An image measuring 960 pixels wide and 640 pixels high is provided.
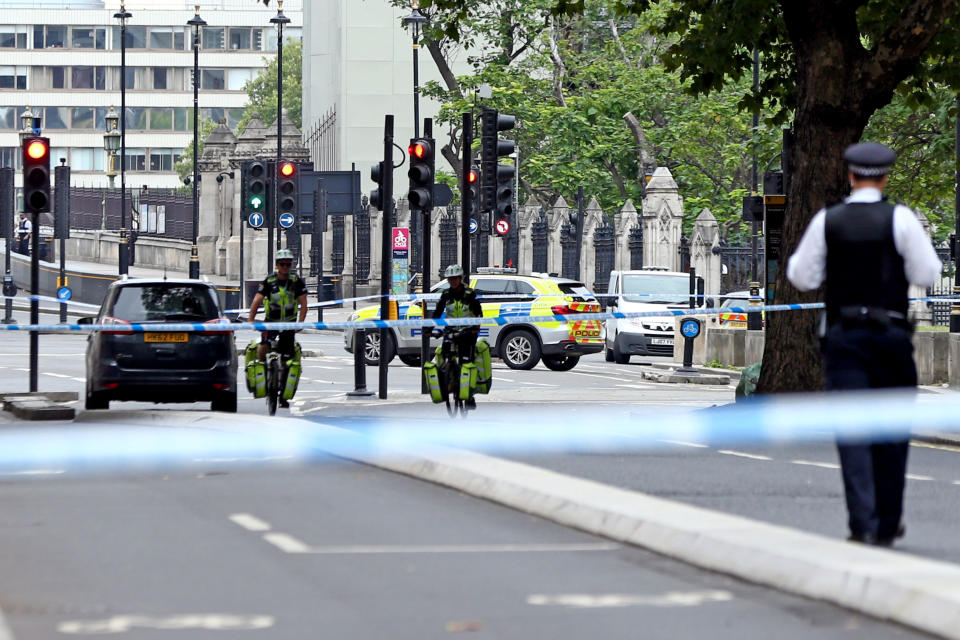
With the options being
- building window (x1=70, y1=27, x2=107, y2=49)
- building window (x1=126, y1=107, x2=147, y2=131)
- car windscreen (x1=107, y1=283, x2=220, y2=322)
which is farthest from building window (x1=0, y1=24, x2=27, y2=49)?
car windscreen (x1=107, y1=283, x2=220, y2=322)

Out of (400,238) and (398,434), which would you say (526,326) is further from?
(398,434)

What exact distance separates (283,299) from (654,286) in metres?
15.7

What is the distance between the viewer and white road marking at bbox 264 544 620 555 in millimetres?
8922

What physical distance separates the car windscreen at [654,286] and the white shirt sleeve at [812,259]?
79.7ft

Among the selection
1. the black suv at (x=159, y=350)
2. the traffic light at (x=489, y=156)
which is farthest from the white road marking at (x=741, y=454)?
the traffic light at (x=489, y=156)

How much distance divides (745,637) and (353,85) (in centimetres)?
7551

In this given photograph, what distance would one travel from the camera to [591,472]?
12.3 metres

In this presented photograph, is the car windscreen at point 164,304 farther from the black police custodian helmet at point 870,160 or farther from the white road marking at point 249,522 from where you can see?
the black police custodian helmet at point 870,160

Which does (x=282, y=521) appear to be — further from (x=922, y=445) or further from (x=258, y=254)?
(x=258, y=254)

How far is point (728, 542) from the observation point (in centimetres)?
840

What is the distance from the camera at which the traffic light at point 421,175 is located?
22.6 meters

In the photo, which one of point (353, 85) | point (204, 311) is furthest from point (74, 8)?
point (204, 311)

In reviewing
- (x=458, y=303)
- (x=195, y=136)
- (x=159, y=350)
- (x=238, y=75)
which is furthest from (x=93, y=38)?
(x=458, y=303)

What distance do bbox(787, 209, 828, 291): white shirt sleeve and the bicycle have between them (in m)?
9.41
